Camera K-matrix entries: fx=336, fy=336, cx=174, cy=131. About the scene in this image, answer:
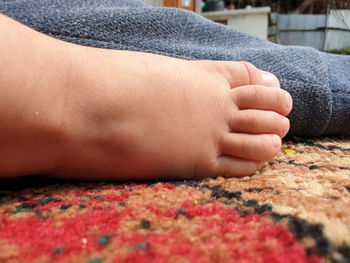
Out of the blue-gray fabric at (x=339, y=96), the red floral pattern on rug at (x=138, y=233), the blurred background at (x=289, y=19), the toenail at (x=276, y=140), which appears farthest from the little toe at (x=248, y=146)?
the blurred background at (x=289, y=19)

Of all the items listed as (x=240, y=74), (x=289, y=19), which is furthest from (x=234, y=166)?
(x=289, y=19)

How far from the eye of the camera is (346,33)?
1219mm

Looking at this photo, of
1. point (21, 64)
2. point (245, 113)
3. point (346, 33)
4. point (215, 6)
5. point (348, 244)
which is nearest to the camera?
point (348, 244)

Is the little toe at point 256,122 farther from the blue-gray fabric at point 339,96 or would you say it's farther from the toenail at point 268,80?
the blue-gray fabric at point 339,96

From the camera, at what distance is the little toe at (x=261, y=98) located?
0.49m

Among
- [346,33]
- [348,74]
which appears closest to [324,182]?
[348,74]

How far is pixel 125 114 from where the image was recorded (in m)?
0.42

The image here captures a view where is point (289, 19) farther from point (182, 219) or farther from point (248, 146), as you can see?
point (182, 219)

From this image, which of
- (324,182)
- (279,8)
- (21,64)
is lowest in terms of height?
(324,182)

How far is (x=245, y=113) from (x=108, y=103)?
0.20 metres

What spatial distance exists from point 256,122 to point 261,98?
0.04 metres

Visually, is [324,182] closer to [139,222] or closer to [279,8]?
[139,222]

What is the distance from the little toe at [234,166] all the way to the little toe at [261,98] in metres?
0.08

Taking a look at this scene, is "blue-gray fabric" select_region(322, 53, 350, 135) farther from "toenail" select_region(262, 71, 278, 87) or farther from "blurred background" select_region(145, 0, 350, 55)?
"blurred background" select_region(145, 0, 350, 55)
